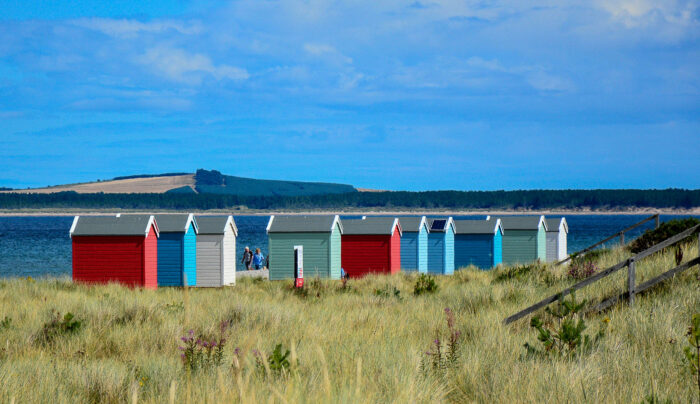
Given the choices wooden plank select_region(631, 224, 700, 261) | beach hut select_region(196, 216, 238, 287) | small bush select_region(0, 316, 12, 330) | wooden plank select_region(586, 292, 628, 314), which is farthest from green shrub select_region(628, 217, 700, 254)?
small bush select_region(0, 316, 12, 330)

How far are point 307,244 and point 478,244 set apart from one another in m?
9.22

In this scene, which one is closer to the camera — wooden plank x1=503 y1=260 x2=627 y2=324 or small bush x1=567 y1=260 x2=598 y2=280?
wooden plank x1=503 y1=260 x2=627 y2=324

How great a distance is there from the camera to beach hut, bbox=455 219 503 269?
34.7 metres

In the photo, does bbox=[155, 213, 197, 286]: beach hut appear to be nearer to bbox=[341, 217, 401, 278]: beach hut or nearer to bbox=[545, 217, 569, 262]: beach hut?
bbox=[341, 217, 401, 278]: beach hut

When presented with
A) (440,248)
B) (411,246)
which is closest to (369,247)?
(411,246)

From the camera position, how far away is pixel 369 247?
105 feet

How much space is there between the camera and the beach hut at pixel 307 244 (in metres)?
30.6

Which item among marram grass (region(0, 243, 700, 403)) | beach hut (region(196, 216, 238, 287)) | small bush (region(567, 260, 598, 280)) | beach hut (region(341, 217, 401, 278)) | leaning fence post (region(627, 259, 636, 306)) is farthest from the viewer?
beach hut (region(341, 217, 401, 278))

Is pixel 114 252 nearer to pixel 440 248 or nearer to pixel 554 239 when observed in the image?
pixel 440 248

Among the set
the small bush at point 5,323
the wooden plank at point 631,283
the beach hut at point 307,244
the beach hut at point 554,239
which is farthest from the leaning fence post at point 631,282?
the beach hut at point 554,239

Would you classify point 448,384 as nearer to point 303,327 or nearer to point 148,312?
point 303,327

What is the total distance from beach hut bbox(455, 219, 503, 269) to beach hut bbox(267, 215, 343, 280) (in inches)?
281

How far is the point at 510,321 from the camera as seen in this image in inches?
425

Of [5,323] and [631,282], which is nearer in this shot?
[631,282]
